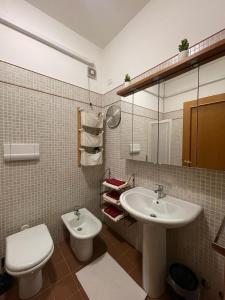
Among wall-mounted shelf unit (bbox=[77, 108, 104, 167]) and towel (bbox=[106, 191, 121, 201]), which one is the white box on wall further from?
towel (bbox=[106, 191, 121, 201])

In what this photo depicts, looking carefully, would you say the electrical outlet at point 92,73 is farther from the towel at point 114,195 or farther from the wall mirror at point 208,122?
the towel at point 114,195

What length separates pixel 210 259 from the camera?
1.07 m

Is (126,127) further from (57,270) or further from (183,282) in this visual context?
(57,270)

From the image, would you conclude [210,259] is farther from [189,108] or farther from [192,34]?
[192,34]

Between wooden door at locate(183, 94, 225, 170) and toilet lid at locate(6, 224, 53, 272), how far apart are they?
138cm

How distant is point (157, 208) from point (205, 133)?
29.7 inches

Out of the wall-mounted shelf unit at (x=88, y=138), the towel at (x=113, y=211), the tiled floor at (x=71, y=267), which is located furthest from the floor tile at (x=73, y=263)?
the wall-mounted shelf unit at (x=88, y=138)

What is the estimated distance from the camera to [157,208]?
1.25 meters

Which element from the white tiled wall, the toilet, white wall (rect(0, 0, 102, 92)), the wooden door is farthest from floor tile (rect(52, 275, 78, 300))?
white wall (rect(0, 0, 102, 92))

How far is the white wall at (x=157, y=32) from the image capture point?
1032 mm

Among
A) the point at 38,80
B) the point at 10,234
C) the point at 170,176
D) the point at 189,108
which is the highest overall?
the point at 38,80

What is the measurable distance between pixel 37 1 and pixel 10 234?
238 cm

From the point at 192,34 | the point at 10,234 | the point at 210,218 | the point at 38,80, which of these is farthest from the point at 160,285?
the point at 38,80

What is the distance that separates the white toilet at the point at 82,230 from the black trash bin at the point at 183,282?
744mm
